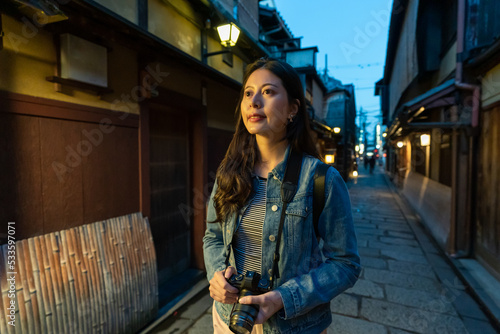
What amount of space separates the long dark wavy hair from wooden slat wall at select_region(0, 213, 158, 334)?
7.39 feet

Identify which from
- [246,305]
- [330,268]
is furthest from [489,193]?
[246,305]

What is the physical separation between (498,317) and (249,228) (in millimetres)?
4571

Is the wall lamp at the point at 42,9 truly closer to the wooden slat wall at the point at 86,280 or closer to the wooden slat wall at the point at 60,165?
the wooden slat wall at the point at 60,165

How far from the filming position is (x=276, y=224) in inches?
58.9

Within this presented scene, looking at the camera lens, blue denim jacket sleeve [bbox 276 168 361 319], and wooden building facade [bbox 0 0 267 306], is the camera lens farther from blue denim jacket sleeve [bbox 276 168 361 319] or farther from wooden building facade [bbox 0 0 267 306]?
wooden building facade [bbox 0 0 267 306]

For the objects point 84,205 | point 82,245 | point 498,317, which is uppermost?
point 84,205

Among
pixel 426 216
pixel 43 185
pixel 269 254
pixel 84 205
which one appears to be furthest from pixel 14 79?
pixel 426 216

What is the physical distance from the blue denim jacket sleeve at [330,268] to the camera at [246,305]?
0.34ft

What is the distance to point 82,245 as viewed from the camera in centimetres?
310

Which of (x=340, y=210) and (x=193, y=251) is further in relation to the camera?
(x=193, y=251)

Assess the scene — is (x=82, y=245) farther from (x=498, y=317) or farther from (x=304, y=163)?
(x=498, y=317)

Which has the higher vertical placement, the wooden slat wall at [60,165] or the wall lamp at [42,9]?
the wall lamp at [42,9]

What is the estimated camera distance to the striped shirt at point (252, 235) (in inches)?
62.4

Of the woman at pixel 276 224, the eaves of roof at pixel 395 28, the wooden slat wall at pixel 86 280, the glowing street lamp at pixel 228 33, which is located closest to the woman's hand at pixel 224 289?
the woman at pixel 276 224
